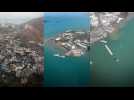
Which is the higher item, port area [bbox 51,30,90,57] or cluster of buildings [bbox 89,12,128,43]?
cluster of buildings [bbox 89,12,128,43]

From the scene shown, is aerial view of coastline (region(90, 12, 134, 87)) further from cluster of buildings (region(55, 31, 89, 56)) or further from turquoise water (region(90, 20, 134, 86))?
cluster of buildings (region(55, 31, 89, 56))

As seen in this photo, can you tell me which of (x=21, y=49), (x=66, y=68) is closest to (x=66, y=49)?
(x=66, y=68)

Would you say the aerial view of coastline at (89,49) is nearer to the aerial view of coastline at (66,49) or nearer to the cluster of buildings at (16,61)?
the aerial view of coastline at (66,49)

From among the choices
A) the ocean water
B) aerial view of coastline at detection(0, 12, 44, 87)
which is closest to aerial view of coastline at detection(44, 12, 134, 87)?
the ocean water

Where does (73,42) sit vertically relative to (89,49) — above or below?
above

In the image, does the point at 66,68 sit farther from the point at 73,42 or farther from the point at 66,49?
the point at 73,42
